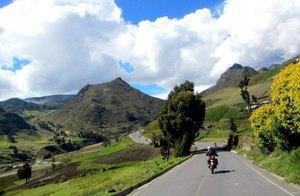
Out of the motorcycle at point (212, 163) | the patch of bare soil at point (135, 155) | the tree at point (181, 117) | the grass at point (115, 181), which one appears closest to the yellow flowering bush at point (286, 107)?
the motorcycle at point (212, 163)

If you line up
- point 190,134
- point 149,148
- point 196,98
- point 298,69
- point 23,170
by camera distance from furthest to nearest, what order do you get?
point 23,170, point 149,148, point 196,98, point 190,134, point 298,69

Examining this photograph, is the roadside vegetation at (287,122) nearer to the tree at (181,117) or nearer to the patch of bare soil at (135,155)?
the tree at (181,117)

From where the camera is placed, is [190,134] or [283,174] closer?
[283,174]

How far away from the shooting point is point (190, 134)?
89.0 metres

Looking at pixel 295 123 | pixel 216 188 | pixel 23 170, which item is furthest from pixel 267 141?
pixel 23 170

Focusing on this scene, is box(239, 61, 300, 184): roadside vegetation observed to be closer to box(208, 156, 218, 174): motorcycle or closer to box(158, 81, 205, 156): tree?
box(208, 156, 218, 174): motorcycle

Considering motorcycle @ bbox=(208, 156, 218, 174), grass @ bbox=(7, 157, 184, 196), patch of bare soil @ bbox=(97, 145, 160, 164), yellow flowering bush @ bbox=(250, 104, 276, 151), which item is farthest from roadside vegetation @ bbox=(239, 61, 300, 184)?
patch of bare soil @ bbox=(97, 145, 160, 164)

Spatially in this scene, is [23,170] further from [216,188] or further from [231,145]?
[216,188]

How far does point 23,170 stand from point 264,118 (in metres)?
125

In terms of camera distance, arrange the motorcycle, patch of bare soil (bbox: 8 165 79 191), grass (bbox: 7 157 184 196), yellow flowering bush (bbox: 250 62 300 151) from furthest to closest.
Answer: patch of bare soil (bbox: 8 165 79 191) → the motorcycle → grass (bbox: 7 157 184 196) → yellow flowering bush (bbox: 250 62 300 151)

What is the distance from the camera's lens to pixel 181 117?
300 ft

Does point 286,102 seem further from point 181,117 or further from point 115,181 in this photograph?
point 181,117

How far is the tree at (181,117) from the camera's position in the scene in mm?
91062

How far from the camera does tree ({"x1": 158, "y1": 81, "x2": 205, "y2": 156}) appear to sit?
91062 mm
